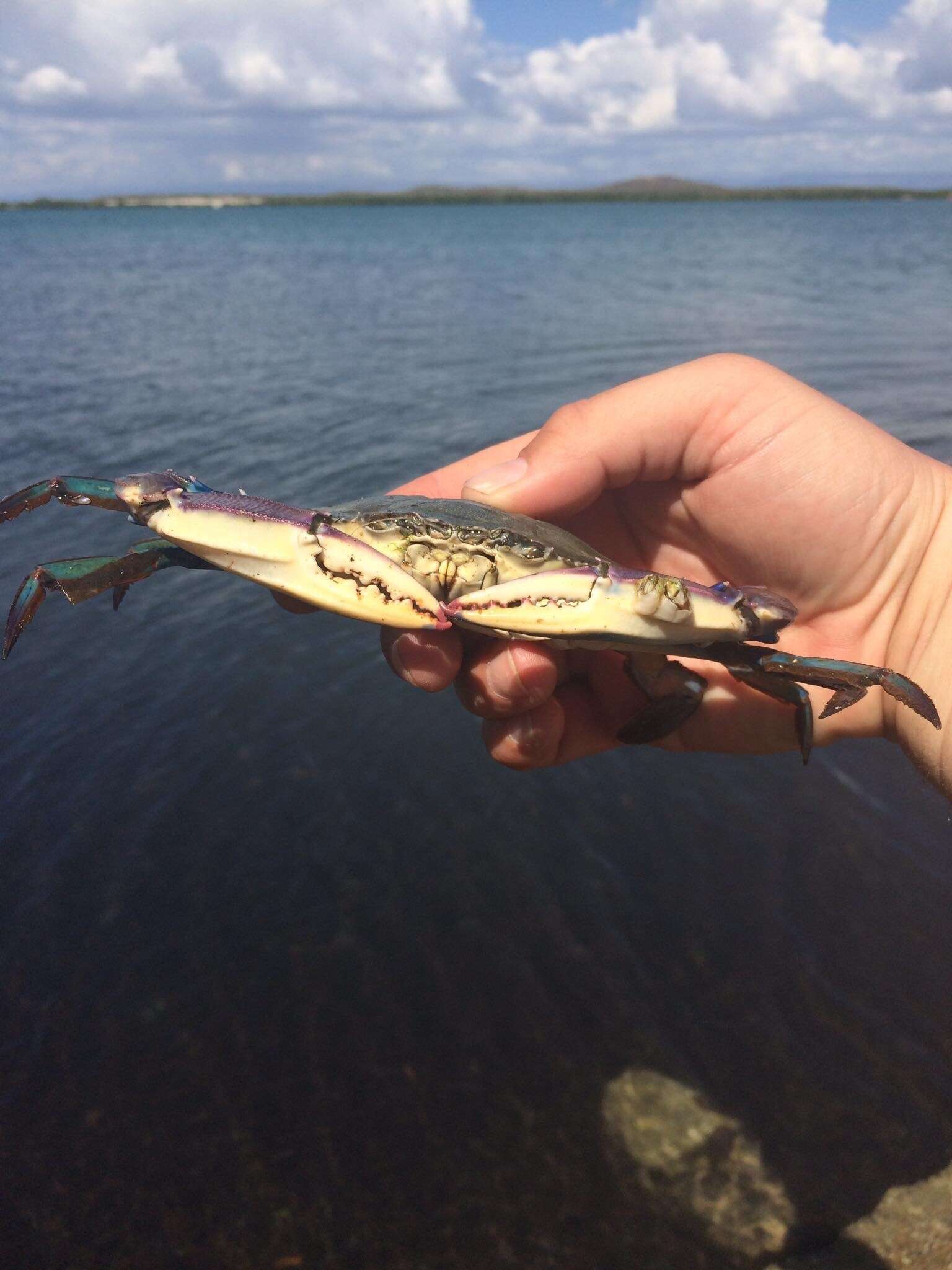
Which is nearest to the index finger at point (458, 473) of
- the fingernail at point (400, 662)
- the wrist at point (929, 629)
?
the fingernail at point (400, 662)

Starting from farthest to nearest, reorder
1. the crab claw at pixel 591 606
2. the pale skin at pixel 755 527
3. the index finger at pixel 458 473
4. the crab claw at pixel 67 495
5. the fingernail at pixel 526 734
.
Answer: the index finger at pixel 458 473, the fingernail at pixel 526 734, the pale skin at pixel 755 527, the crab claw at pixel 67 495, the crab claw at pixel 591 606

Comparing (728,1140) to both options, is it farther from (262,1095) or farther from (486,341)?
(486,341)

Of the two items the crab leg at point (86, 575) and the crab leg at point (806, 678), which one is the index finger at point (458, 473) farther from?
the crab leg at point (806, 678)

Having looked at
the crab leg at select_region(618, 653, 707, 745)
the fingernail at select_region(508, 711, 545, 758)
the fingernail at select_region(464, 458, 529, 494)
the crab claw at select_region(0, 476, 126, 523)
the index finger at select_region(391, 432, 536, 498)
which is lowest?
the fingernail at select_region(508, 711, 545, 758)

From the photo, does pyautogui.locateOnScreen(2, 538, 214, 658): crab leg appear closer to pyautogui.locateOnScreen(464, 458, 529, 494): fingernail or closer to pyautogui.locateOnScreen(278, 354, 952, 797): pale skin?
pyautogui.locateOnScreen(278, 354, 952, 797): pale skin

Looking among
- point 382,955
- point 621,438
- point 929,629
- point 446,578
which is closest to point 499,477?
point 621,438

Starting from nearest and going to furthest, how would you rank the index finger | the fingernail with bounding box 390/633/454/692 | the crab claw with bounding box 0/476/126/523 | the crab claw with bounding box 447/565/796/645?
the crab claw with bounding box 447/565/796/645, the crab claw with bounding box 0/476/126/523, the fingernail with bounding box 390/633/454/692, the index finger

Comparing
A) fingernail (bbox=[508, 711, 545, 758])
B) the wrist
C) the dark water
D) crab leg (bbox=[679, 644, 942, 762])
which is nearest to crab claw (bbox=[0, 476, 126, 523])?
fingernail (bbox=[508, 711, 545, 758])
